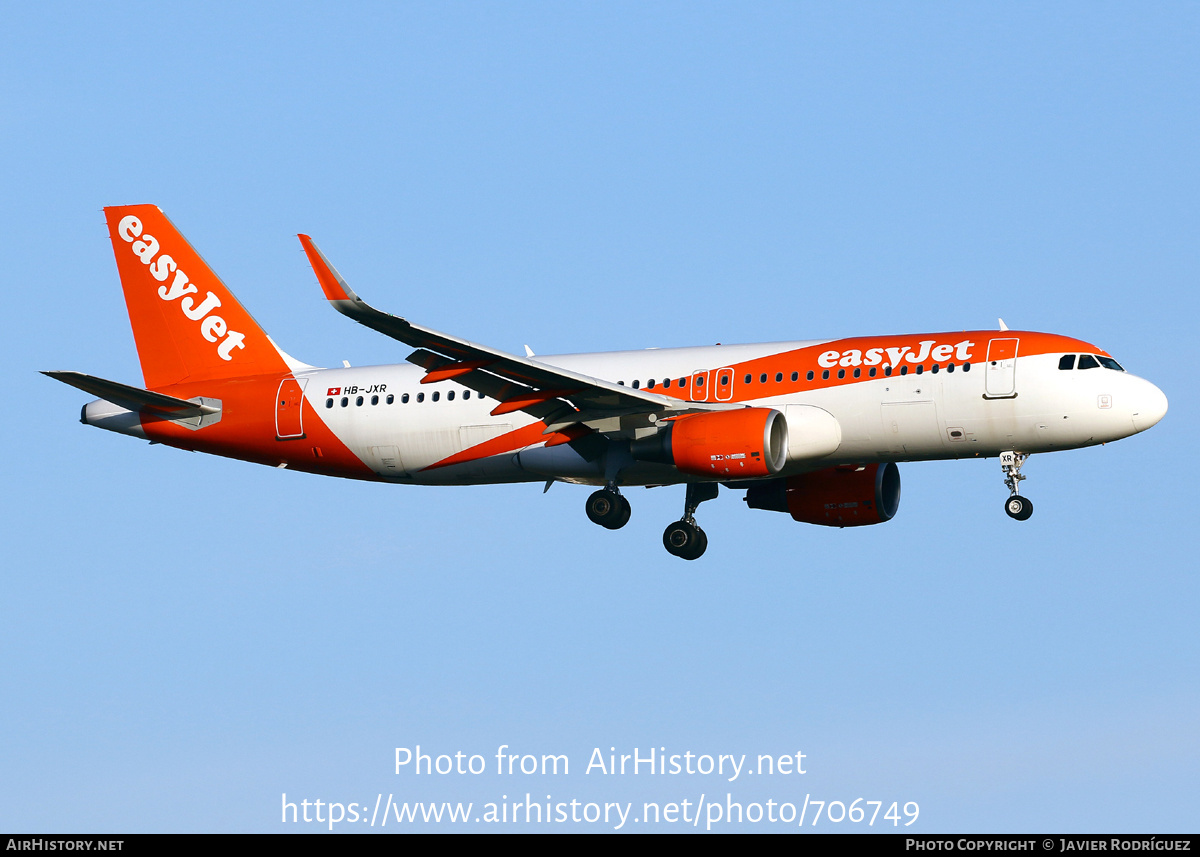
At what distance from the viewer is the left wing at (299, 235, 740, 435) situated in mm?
35125

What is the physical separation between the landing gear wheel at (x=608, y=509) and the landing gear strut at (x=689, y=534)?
187cm

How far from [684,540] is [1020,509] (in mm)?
8550

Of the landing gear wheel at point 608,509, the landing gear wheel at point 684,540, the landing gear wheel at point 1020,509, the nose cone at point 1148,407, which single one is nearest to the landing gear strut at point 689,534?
the landing gear wheel at point 684,540

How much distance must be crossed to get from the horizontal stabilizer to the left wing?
900cm

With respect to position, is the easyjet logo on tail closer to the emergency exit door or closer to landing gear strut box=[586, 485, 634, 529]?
the emergency exit door

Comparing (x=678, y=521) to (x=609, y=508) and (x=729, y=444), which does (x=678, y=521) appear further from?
(x=729, y=444)

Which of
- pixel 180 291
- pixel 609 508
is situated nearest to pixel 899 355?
pixel 609 508

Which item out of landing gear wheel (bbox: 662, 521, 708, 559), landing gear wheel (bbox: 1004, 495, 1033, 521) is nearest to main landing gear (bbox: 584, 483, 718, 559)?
landing gear wheel (bbox: 662, 521, 708, 559)

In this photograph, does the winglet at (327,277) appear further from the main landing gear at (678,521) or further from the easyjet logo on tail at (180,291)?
the easyjet logo on tail at (180,291)

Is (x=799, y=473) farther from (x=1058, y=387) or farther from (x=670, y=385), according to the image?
(x=1058, y=387)

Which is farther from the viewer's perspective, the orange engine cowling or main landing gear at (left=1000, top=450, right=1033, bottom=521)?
the orange engine cowling

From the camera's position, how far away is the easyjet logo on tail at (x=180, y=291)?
47.7 m
